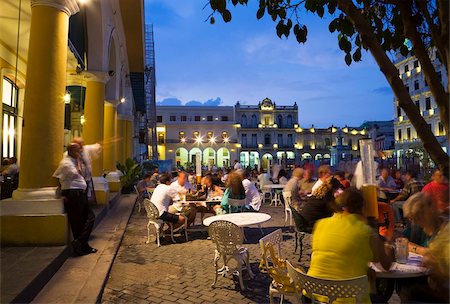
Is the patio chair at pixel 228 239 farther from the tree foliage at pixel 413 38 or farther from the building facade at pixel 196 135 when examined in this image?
the building facade at pixel 196 135

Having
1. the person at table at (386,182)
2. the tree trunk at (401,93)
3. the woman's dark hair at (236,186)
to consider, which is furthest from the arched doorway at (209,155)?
the tree trunk at (401,93)

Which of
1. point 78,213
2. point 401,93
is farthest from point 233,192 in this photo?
point 401,93

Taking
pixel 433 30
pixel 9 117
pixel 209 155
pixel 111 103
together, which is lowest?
pixel 433 30

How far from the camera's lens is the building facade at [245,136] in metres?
61.4

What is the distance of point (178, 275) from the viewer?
4.85 m

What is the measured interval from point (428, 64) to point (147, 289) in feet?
12.5

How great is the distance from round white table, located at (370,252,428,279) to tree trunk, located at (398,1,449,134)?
1571mm

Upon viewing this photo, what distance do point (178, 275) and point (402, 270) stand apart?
2920 millimetres

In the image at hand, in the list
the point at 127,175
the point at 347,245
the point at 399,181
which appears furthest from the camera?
the point at 127,175

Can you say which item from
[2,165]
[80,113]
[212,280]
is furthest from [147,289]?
[80,113]

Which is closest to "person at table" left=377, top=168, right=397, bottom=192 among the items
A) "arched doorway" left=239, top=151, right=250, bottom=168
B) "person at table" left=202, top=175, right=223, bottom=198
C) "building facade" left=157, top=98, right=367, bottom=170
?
"person at table" left=202, top=175, right=223, bottom=198

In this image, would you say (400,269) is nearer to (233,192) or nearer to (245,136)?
(233,192)

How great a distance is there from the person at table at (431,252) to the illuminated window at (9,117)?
34.4 feet

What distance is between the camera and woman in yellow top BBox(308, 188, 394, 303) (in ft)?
8.67
